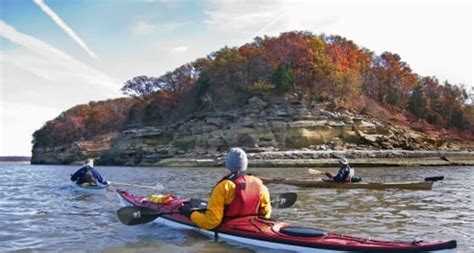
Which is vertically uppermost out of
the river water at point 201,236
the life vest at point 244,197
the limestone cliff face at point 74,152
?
the limestone cliff face at point 74,152

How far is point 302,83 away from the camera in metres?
57.3

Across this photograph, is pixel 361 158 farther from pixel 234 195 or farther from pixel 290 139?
pixel 234 195

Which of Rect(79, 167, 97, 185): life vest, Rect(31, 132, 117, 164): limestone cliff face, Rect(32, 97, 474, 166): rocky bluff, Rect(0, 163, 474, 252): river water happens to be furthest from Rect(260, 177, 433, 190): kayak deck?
Rect(31, 132, 117, 164): limestone cliff face

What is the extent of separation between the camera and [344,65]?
60812 mm

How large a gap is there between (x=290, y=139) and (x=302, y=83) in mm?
11424

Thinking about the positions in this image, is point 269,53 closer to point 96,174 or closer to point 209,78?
point 209,78

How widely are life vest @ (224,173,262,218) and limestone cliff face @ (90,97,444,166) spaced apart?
38.8 m

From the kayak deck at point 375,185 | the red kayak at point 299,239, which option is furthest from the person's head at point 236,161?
the kayak deck at point 375,185

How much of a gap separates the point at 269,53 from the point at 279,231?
54505 millimetres

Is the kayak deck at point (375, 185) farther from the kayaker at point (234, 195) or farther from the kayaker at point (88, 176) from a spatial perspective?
the kayaker at point (234, 195)

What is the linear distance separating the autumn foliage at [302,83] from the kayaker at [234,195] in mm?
45703

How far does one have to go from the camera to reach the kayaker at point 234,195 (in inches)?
308

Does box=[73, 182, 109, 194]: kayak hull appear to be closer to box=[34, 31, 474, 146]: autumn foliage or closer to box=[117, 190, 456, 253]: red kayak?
box=[117, 190, 456, 253]: red kayak

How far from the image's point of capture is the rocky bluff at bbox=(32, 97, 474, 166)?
141 feet
